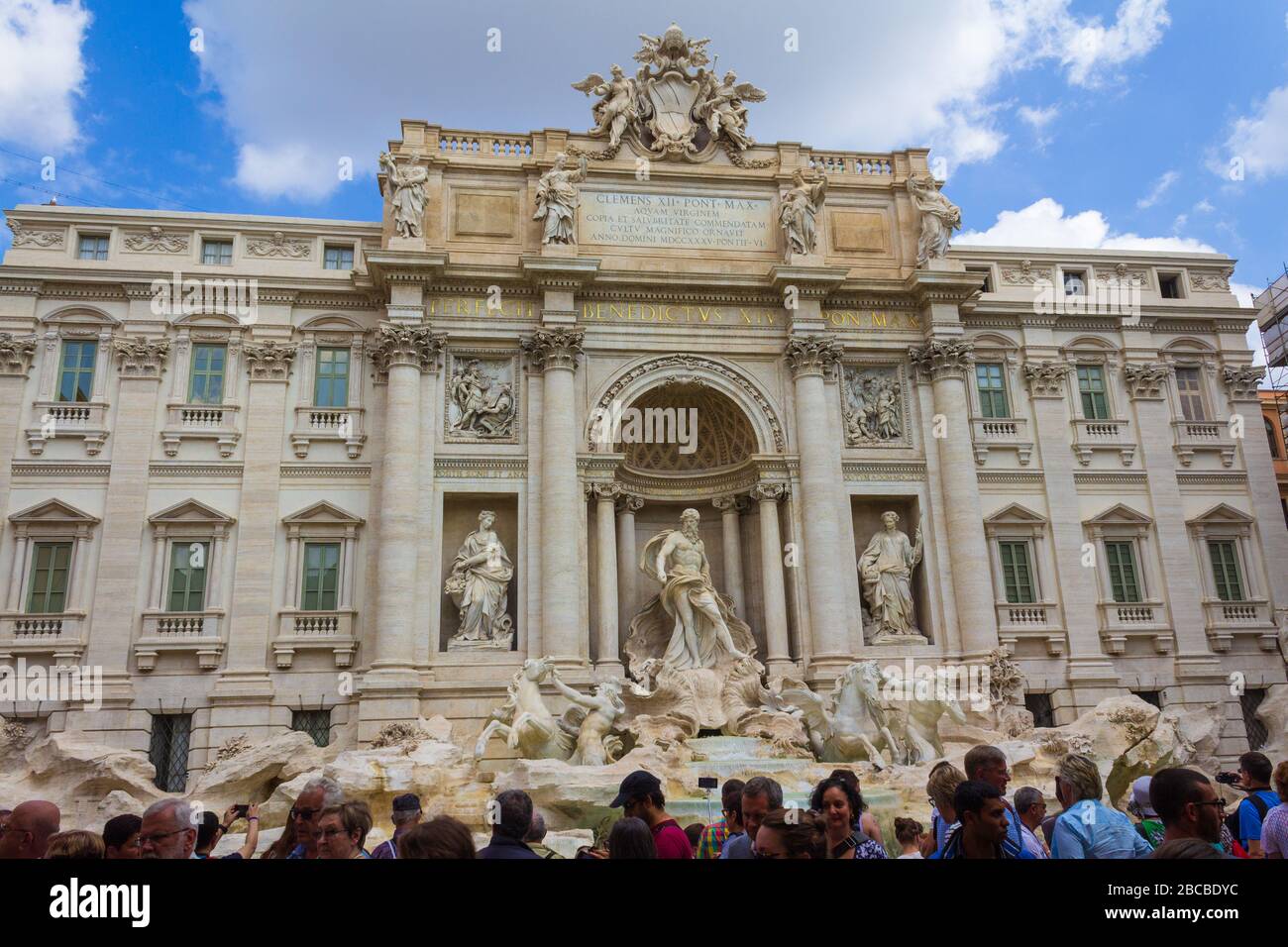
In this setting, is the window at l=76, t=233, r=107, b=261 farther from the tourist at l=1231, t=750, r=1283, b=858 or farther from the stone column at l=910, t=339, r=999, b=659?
the tourist at l=1231, t=750, r=1283, b=858

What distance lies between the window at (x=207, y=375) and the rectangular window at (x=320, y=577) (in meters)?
4.39

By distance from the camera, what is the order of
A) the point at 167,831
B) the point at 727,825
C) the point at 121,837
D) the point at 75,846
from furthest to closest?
the point at 727,825
the point at 121,837
the point at 167,831
the point at 75,846

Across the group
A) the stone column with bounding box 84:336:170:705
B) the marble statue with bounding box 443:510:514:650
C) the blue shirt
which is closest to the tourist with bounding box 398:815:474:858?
the blue shirt

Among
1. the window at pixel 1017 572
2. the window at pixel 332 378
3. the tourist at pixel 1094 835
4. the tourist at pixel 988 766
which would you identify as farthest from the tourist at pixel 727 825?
the window at pixel 1017 572

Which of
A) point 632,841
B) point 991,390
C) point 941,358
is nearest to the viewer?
point 632,841

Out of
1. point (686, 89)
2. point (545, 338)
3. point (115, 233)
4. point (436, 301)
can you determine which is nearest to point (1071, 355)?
point (686, 89)

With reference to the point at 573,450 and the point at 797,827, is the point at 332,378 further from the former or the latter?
the point at 797,827

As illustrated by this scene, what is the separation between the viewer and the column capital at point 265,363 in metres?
23.0

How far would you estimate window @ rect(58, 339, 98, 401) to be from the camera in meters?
22.5

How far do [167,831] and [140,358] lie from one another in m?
20.6

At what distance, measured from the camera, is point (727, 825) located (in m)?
6.94

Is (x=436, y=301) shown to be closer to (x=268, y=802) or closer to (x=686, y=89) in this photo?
(x=686, y=89)

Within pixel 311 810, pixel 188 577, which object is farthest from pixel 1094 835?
pixel 188 577
